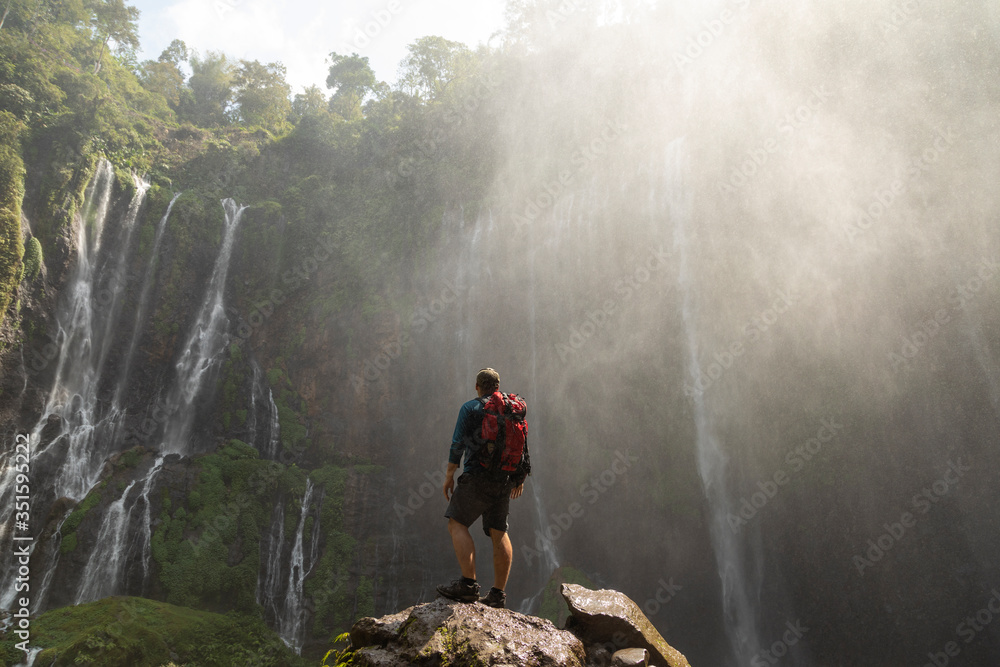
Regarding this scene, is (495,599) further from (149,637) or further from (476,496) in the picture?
(149,637)

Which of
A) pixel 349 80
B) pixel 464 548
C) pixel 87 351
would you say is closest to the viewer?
pixel 464 548

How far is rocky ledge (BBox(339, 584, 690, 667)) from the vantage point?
9.39 feet

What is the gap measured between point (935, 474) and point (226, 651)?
15351mm

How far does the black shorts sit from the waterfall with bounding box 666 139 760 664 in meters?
12.1

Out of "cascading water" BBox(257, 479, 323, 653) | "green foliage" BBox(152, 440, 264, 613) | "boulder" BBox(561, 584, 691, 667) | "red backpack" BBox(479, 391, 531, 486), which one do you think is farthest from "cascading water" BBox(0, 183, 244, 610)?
"boulder" BBox(561, 584, 691, 667)

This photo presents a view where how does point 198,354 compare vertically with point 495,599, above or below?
above

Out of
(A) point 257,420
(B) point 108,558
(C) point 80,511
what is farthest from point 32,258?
(B) point 108,558

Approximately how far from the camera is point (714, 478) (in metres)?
14.4

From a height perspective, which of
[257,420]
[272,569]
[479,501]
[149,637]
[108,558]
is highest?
[257,420]

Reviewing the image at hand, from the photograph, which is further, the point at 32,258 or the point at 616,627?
the point at 32,258

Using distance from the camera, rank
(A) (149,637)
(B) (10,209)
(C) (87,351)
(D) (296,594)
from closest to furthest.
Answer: (A) (149,637), (D) (296,594), (B) (10,209), (C) (87,351)

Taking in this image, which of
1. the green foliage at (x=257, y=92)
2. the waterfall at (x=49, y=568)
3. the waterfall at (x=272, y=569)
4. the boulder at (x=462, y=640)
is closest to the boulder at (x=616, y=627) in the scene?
the boulder at (x=462, y=640)

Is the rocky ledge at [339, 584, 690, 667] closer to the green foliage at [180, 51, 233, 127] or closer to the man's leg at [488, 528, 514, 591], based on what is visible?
the man's leg at [488, 528, 514, 591]

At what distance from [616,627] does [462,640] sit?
1250 millimetres
